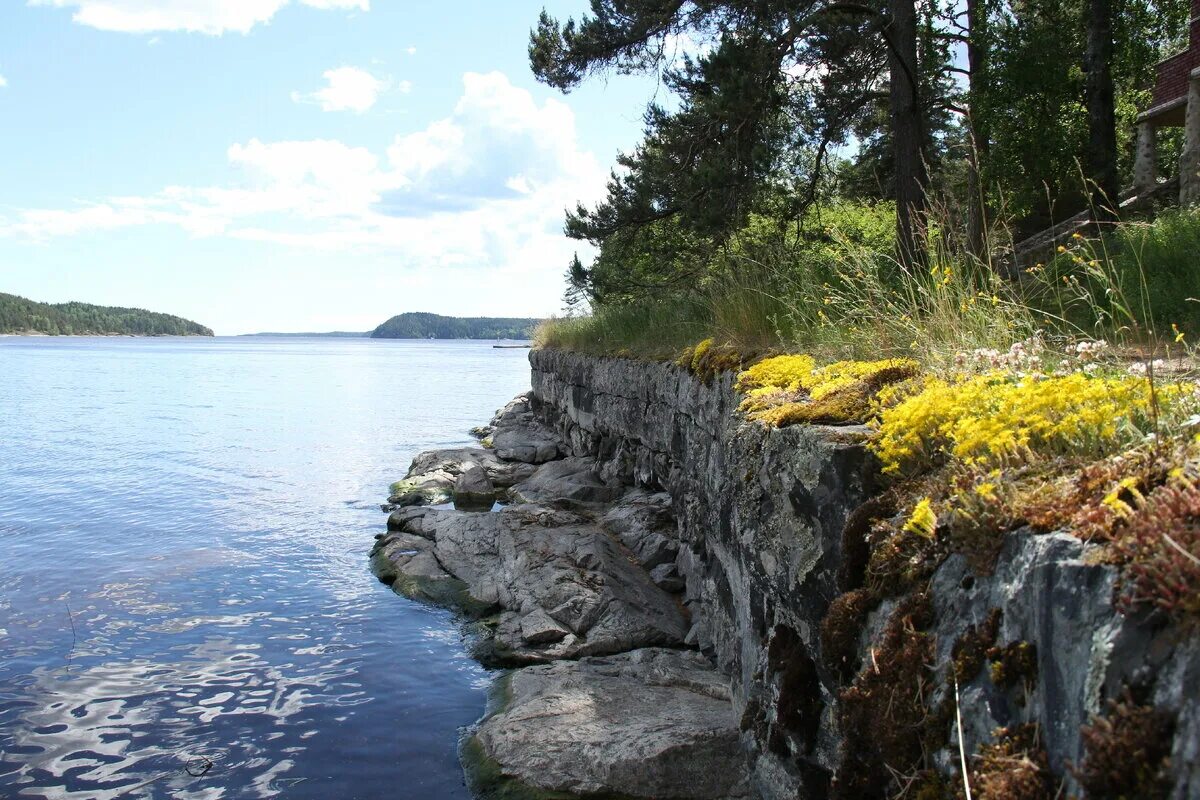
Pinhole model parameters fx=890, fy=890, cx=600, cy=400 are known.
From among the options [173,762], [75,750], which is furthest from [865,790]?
[75,750]

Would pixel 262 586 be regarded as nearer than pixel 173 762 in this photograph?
No

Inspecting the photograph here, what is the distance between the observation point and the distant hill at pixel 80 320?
446 feet

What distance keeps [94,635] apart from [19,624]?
2.78ft

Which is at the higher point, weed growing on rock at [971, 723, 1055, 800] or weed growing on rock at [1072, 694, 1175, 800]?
weed growing on rock at [1072, 694, 1175, 800]

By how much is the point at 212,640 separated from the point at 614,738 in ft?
14.0

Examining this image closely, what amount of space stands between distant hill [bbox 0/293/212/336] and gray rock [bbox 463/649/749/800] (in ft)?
502

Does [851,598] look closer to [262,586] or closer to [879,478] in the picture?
[879,478]

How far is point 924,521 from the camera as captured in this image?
2.78m

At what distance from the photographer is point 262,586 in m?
9.45

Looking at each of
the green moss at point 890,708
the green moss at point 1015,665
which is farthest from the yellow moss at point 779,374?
the green moss at point 1015,665

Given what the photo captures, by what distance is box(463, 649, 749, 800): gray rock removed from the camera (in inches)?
191

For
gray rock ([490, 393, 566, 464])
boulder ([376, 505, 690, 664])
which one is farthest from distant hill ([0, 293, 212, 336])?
boulder ([376, 505, 690, 664])

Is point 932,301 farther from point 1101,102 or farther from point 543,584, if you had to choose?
point 1101,102

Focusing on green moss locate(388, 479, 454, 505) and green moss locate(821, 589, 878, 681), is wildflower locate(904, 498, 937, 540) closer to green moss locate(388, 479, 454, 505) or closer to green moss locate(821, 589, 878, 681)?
green moss locate(821, 589, 878, 681)
